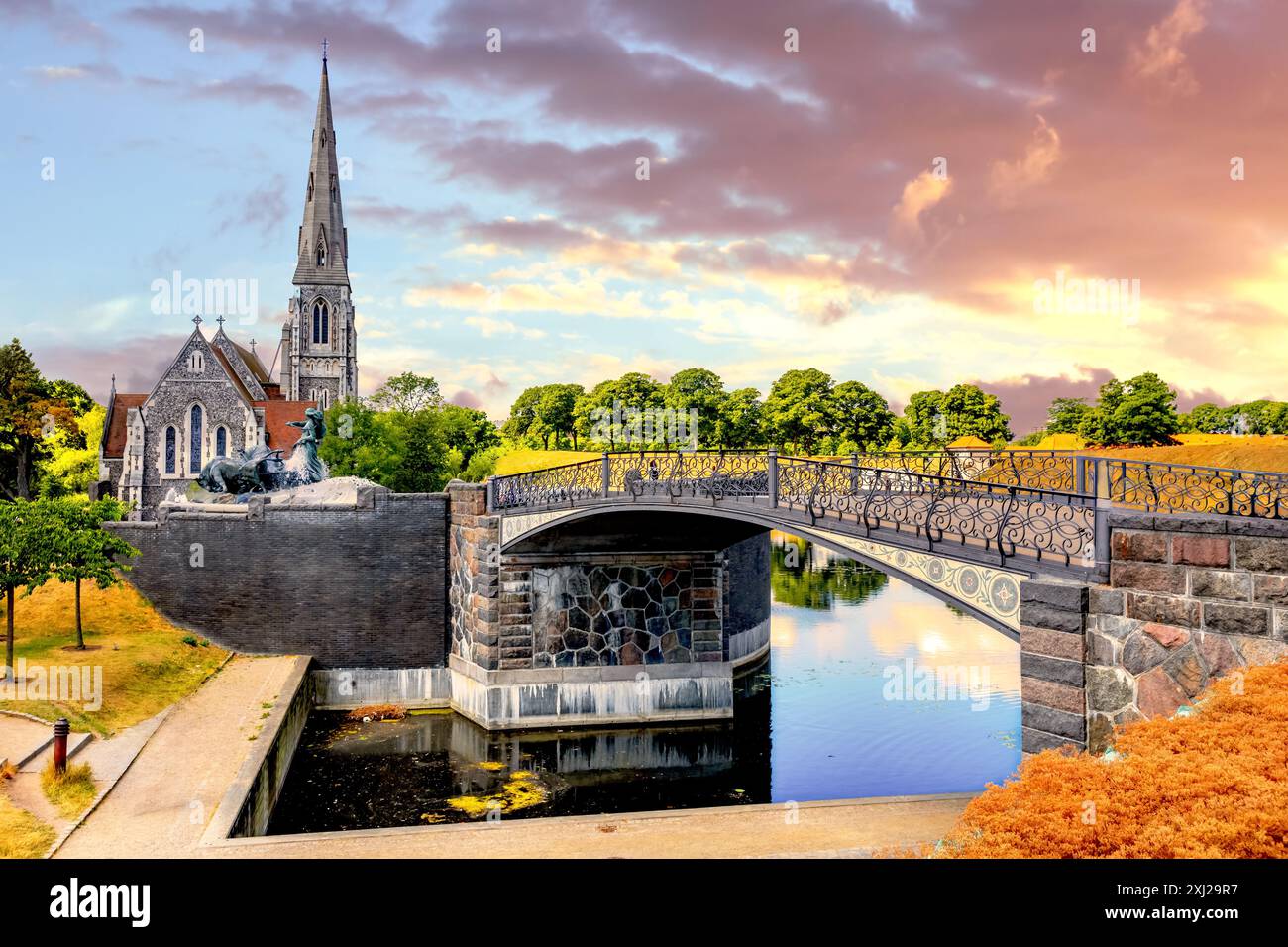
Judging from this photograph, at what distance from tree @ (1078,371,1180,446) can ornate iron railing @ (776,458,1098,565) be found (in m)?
36.8

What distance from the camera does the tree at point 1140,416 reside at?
49906 mm

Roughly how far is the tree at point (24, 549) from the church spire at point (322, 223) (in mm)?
62732

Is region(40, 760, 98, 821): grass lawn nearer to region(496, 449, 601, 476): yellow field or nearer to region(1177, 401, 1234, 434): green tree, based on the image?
region(496, 449, 601, 476): yellow field

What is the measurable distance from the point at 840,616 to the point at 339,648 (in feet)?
72.7

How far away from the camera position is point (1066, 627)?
39.4 feet

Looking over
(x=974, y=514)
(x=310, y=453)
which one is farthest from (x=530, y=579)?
(x=974, y=514)

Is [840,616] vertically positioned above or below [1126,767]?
below

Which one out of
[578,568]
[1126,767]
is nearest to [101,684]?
[578,568]

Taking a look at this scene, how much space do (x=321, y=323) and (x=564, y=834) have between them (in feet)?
253

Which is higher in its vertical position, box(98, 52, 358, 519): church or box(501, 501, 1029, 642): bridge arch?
box(98, 52, 358, 519): church

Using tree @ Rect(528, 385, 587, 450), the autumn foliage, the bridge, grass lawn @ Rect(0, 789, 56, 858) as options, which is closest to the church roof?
tree @ Rect(528, 385, 587, 450)

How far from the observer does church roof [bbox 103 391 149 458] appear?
6631cm

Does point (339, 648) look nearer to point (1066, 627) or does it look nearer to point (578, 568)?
point (578, 568)
